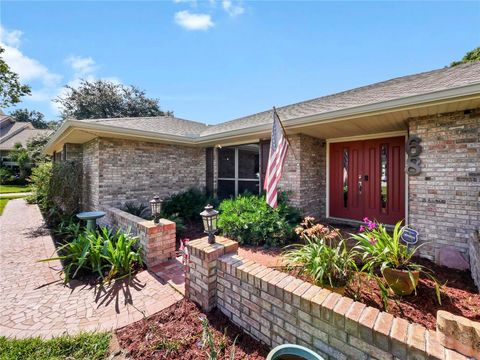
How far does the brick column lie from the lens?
2.45m

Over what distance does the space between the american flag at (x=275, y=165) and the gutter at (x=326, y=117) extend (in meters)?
1.12

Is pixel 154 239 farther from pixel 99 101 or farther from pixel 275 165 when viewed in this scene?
pixel 99 101

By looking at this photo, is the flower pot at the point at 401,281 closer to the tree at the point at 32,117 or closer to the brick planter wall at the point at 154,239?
the brick planter wall at the point at 154,239

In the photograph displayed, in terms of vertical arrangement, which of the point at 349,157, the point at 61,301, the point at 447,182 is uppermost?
the point at 349,157

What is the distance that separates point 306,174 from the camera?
5.94 m

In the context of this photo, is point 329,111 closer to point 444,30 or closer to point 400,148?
point 400,148

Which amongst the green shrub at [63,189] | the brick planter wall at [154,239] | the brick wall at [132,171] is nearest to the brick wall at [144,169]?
the brick wall at [132,171]

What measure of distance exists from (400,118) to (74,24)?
25.1ft

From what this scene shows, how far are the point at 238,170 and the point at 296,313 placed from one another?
6.13 meters

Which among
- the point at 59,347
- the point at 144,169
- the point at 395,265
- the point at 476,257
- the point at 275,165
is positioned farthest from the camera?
the point at 144,169

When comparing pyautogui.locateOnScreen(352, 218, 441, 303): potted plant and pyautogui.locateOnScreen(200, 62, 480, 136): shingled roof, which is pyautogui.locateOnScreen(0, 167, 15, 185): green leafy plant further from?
pyautogui.locateOnScreen(352, 218, 441, 303): potted plant

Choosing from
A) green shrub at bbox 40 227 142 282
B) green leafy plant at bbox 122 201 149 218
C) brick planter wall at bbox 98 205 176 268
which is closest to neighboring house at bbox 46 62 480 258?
green leafy plant at bbox 122 201 149 218

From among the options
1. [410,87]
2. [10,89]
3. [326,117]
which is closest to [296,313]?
[326,117]

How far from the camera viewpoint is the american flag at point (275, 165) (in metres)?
3.51
